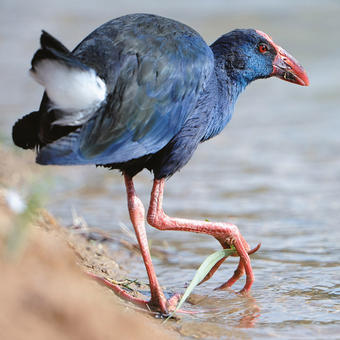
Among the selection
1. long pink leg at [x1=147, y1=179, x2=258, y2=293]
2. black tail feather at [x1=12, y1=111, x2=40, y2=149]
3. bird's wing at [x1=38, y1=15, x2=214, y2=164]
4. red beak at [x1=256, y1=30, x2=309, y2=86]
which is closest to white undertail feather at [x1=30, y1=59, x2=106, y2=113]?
bird's wing at [x1=38, y1=15, x2=214, y2=164]

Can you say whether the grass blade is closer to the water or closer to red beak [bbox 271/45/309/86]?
the water

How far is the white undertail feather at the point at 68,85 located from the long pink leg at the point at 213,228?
80cm

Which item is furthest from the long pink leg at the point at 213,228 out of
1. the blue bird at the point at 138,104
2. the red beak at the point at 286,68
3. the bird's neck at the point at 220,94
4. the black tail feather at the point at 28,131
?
the red beak at the point at 286,68

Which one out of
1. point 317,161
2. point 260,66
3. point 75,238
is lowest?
point 75,238

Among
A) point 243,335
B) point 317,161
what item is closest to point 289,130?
point 317,161

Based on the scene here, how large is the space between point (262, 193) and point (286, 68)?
1884 millimetres

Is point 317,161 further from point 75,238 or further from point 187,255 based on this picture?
point 75,238

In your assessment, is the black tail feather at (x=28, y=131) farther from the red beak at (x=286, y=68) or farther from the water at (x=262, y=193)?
the red beak at (x=286, y=68)

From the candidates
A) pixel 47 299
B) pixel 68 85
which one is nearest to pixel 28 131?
pixel 68 85

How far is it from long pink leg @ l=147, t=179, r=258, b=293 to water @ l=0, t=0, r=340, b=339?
120 mm

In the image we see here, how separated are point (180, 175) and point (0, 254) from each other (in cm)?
465

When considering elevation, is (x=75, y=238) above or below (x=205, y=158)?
below

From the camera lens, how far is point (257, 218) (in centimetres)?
553

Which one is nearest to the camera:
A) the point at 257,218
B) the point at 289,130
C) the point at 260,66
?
the point at 260,66
